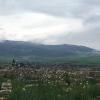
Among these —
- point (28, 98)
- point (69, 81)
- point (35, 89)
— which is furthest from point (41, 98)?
point (69, 81)

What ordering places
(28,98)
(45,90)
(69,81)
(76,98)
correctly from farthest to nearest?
1. (69,81)
2. (45,90)
3. (76,98)
4. (28,98)

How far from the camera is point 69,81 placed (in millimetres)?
45594

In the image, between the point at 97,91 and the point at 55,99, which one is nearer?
the point at 55,99

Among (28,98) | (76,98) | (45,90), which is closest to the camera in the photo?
(28,98)

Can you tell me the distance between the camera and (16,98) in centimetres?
2925

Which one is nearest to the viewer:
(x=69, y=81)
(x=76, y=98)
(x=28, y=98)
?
(x=28, y=98)

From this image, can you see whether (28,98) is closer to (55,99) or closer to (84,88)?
(55,99)

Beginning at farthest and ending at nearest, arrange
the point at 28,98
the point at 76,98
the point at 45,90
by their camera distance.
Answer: the point at 45,90 → the point at 76,98 → the point at 28,98

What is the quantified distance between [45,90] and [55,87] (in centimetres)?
216

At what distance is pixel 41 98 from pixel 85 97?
11.1 feet

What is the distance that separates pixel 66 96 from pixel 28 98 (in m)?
3.17

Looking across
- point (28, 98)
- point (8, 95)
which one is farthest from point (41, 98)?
point (8, 95)

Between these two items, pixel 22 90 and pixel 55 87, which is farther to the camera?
pixel 55 87

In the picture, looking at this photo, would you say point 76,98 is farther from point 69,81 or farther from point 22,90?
point 69,81
